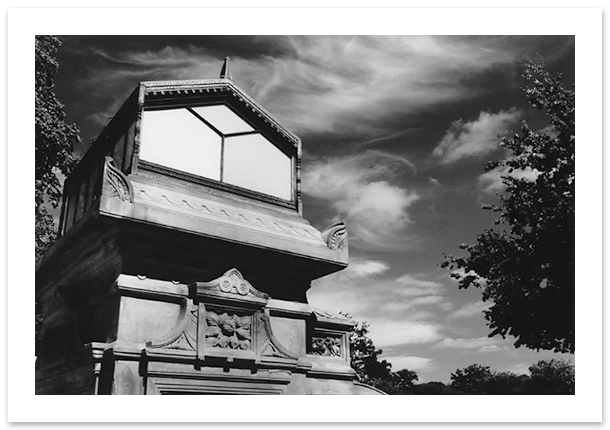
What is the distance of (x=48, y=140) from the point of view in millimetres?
5770

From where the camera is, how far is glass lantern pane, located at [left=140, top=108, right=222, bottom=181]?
204 inches

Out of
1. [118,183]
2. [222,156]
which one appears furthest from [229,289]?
[222,156]

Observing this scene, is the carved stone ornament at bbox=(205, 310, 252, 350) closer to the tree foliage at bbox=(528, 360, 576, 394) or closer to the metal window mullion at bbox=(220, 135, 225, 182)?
the metal window mullion at bbox=(220, 135, 225, 182)

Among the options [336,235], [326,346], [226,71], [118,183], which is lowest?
[326,346]

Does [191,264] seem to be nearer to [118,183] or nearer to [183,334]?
[183,334]

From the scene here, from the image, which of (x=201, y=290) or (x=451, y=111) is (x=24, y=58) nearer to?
(x=201, y=290)

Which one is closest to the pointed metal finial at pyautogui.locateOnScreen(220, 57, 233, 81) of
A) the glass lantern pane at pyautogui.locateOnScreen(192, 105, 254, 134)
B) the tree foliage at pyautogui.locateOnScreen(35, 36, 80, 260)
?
the glass lantern pane at pyautogui.locateOnScreen(192, 105, 254, 134)

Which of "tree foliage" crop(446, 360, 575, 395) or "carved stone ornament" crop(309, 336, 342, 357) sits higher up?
"carved stone ornament" crop(309, 336, 342, 357)

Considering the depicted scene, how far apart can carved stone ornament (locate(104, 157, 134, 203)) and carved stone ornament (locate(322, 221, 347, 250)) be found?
194 centimetres

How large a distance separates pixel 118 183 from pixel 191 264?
923 mm

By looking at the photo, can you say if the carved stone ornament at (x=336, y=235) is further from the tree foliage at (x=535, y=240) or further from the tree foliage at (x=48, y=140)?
the tree foliage at (x=48, y=140)

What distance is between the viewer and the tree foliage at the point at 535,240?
18.5 ft
